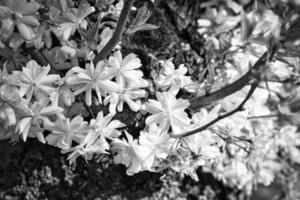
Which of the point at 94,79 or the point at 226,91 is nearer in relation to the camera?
the point at 94,79

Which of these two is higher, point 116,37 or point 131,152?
point 116,37

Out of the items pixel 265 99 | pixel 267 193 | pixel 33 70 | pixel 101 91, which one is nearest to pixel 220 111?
pixel 265 99

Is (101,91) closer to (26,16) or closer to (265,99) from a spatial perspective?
(26,16)

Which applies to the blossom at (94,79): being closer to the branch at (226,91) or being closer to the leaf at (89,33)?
the leaf at (89,33)

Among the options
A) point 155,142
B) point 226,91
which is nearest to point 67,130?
point 155,142

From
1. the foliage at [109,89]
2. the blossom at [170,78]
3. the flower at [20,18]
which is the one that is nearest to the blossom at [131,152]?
the foliage at [109,89]

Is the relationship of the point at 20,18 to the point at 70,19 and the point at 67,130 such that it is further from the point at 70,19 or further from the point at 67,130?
the point at 67,130
